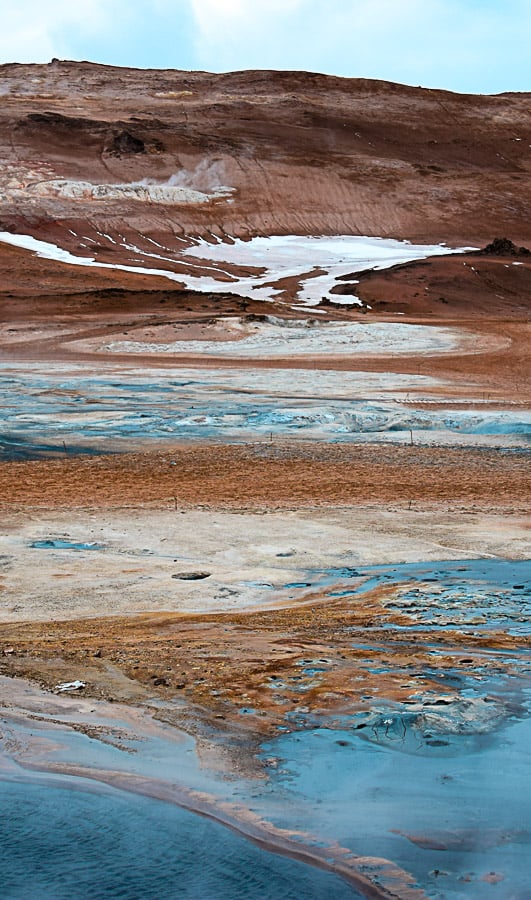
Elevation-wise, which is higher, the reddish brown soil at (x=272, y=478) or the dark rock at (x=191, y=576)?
the dark rock at (x=191, y=576)

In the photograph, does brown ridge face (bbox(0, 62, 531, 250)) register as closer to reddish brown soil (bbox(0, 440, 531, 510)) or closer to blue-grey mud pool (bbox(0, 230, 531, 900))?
reddish brown soil (bbox(0, 440, 531, 510))

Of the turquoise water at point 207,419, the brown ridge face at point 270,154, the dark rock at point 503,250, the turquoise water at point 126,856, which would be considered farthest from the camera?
the brown ridge face at point 270,154

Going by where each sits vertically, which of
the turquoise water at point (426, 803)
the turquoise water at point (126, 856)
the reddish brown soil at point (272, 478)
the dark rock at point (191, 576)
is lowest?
the reddish brown soil at point (272, 478)

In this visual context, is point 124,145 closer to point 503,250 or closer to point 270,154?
point 270,154

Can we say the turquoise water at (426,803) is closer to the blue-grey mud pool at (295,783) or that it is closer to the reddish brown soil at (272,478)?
the blue-grey mud pool at (295,783)

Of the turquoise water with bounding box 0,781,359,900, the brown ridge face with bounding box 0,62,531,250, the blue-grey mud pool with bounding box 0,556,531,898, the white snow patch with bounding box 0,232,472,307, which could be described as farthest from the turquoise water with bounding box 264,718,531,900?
the brown ridge face with bounding box 0,62,531,250

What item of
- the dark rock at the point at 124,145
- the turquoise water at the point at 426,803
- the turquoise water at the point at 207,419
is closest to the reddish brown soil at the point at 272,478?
the turquoise water at the point at 207,419

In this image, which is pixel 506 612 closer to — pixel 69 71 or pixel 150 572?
pixel 150 572

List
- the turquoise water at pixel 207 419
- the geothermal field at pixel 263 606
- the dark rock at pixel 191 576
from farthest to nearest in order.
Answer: the turquoise water at pixel 207 419, the dark rock at pixel 191 576, the geothermal field at pixel 263 606

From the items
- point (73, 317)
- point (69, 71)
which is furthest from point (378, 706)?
point (69, 71)

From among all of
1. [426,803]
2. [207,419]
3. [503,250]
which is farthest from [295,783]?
[503,250]
